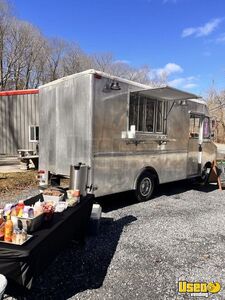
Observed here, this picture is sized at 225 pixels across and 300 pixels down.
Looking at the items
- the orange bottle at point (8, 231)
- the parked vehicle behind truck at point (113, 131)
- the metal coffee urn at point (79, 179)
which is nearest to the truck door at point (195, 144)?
the parked vehicle behind truck at point (113, 131)

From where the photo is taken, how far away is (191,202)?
21.7 feet

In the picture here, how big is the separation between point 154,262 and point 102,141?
2.37 meters

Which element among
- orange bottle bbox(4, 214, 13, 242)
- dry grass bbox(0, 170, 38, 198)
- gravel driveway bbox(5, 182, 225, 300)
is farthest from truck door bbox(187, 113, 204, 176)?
orange bottle bbox(4, 214, 13, 242)

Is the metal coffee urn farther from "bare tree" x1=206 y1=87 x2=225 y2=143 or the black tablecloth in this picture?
"bare tree" x1=206 y1=87 x2=225 y2=143

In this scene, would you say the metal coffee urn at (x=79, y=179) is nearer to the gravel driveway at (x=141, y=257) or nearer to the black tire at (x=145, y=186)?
the gravel driveway at (x=141, y=257)

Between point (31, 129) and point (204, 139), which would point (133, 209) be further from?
point (31, 129)

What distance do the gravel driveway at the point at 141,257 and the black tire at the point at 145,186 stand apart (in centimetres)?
38

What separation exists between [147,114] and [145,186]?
168 cm

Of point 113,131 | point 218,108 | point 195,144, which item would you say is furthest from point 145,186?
point 218,108

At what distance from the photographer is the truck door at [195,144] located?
7.68m

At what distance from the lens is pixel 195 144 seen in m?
7.90

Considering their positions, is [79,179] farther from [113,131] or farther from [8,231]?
[8,231]

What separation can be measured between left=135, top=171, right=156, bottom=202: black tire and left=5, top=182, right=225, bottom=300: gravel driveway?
379mm

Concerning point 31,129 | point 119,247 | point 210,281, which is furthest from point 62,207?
point 31,129
